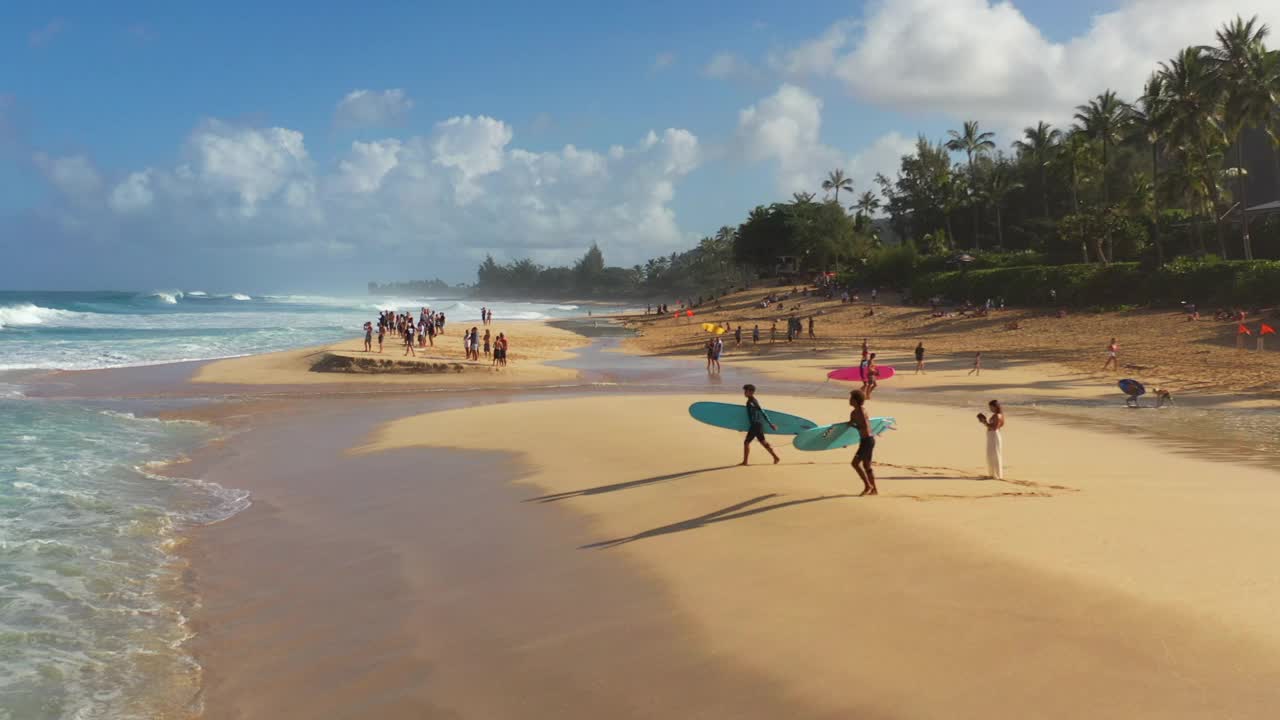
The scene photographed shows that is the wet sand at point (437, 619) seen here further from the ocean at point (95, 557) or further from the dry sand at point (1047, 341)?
the dry sand at point (1047, 341)

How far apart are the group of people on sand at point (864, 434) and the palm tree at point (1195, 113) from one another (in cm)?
4035

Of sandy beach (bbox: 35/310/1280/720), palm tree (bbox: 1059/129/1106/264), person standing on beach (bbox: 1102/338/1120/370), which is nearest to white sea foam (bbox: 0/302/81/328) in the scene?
sandy beach (bbox: 35/310/1280/720)

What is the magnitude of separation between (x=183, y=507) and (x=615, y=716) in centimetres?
930

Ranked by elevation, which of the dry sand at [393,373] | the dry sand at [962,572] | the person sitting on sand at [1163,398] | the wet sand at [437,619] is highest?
the dry sand at [393,373]

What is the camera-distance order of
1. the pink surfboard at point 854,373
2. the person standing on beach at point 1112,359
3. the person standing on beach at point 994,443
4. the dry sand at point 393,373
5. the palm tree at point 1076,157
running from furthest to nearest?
the palm tree at point 1076,157, the dry sand at point 393,373, the person standing on beach at point 1112,359, the pink surfboard at point 854,373, the person standing on beach at point 994,443

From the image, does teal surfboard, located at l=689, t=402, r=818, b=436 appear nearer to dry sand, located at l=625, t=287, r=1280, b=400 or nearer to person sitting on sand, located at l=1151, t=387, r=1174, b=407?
person sitting on sand, located at l=1151, t=387, r=1174, b=407

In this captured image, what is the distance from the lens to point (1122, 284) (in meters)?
42.1

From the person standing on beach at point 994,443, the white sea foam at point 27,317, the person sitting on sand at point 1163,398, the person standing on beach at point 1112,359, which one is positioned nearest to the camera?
the person standing on beach at point 994,443

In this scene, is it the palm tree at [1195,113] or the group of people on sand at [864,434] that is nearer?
the group of people on sand at [864,434]

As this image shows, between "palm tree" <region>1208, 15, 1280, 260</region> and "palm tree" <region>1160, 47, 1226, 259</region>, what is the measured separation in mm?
786

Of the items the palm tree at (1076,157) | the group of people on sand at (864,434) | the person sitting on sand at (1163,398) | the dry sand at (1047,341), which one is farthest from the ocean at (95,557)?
the palm tree at (1076,157)

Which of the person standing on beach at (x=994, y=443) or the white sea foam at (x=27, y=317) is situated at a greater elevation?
the white sea foam at (x=27, y=317)

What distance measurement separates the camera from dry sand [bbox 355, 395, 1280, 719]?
5.94 meters

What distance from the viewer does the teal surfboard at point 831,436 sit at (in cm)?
1230
